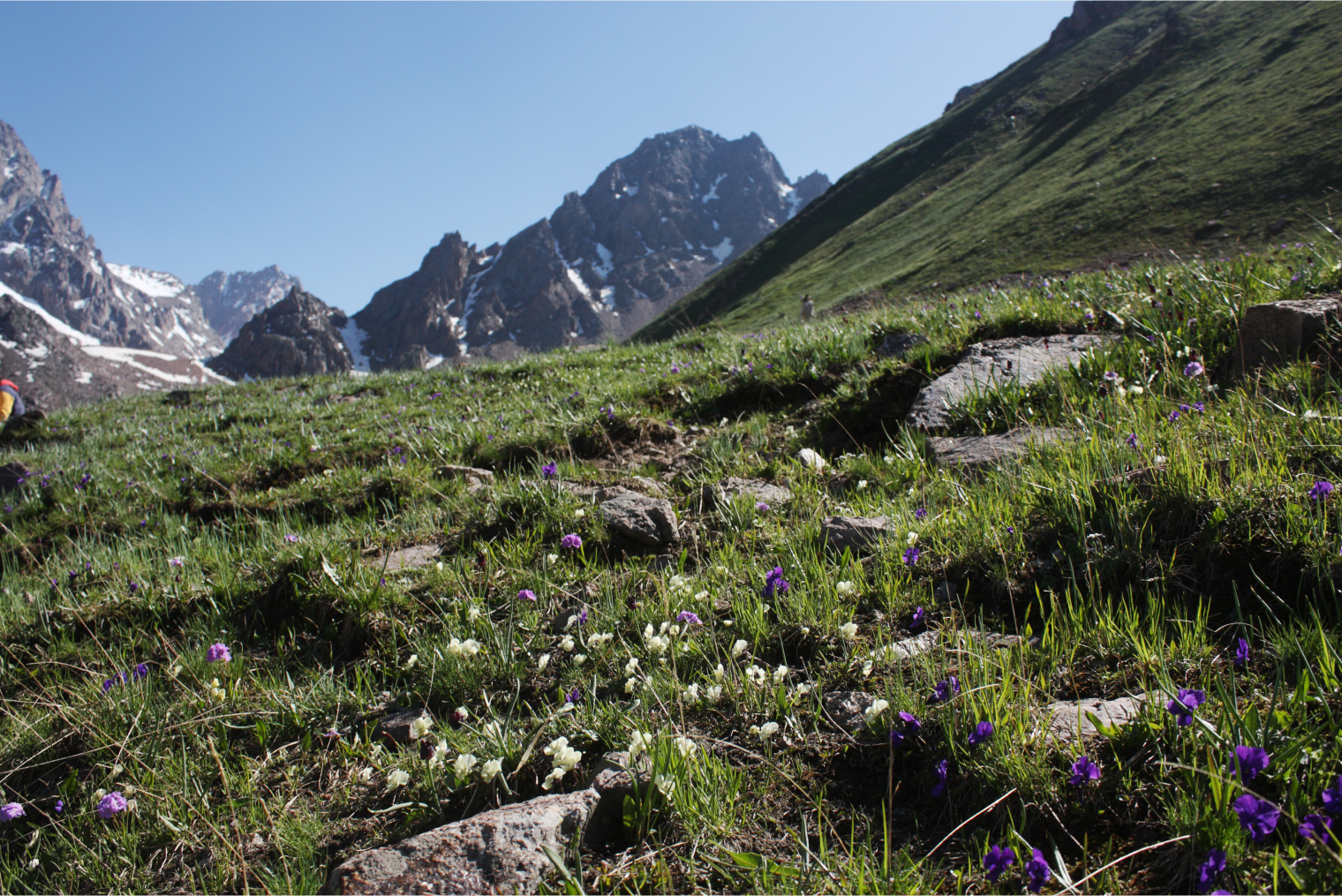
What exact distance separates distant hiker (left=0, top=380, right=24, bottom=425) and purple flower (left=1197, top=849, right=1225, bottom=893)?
16758mm

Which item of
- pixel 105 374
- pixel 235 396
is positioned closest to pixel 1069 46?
pixel 235 396

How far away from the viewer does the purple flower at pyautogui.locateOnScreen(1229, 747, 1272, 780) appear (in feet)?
4.69

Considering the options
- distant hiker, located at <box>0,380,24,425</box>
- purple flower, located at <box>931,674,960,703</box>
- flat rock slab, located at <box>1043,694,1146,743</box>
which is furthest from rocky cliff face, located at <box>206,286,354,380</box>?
flat rock slab, located at <box>1043,694,1146,743</box>

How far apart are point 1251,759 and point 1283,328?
13.6 feet

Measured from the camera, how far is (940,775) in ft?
5.93

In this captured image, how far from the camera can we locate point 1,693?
3.16m

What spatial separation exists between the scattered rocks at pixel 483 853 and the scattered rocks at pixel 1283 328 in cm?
453

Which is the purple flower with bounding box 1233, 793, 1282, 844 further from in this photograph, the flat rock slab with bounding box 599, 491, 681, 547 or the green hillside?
the green hillside

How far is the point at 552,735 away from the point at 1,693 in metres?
3.03

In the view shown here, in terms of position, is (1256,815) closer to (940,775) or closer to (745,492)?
(940,775)

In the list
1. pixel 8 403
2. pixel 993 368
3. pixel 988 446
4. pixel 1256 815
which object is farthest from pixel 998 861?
pixel 8 403

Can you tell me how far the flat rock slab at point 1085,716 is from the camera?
186 centimetres

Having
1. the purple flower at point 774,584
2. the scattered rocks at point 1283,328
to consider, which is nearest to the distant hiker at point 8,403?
the purple flower at point 774,584

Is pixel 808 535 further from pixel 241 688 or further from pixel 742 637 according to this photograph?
pixel 241 688
